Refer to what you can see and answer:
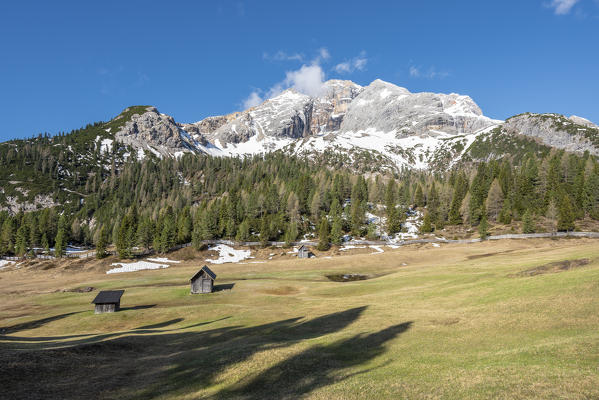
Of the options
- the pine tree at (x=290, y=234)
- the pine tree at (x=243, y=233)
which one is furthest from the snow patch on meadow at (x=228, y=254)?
the pine tree at (x=290, y=234)

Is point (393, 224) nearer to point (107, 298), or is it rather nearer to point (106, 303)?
point (107, 298)

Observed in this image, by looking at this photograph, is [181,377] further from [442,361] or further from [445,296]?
[445,296]

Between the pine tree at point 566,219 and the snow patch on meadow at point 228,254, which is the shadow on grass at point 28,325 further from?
the pine tree at point 566,219

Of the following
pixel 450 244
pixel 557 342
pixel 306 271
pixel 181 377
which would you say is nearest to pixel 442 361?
pixel 557 342

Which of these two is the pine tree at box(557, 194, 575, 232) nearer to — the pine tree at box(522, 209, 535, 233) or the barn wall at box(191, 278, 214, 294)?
the pine tree at box(522, 209, 535, 233)

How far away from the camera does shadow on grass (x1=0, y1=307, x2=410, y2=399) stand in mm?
18062

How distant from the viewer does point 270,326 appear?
115 ft

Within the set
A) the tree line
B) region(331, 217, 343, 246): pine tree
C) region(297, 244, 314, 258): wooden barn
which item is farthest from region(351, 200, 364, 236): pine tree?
region(297, 244, 314, 258): wooden barn

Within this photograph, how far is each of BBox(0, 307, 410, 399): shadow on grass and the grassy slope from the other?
12 cm

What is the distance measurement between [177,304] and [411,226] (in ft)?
378

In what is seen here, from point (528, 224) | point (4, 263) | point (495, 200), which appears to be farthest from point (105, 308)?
point (495, 200)

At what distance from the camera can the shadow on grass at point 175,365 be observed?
1806 cm

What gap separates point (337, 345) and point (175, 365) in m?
12.6

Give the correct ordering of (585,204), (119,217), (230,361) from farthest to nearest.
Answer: (119,217) → (585,204) → (230,361)
